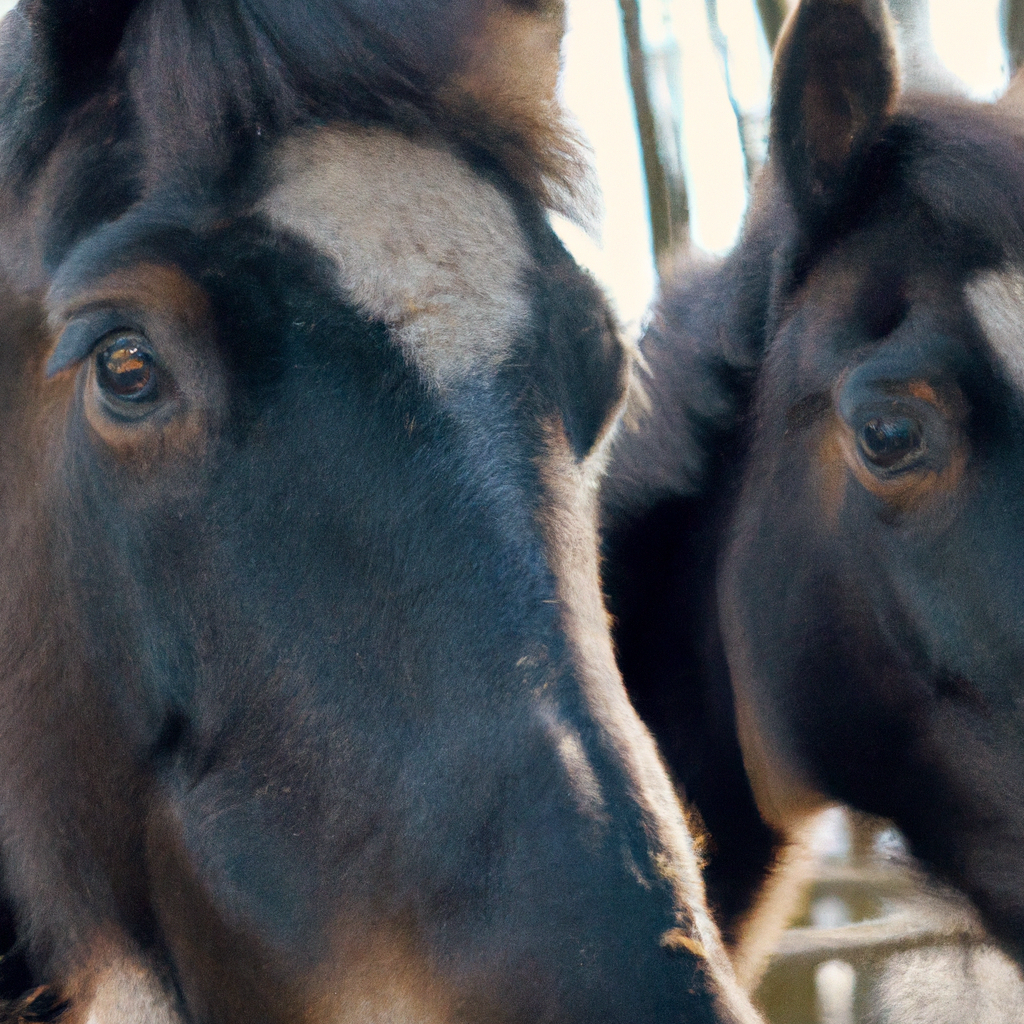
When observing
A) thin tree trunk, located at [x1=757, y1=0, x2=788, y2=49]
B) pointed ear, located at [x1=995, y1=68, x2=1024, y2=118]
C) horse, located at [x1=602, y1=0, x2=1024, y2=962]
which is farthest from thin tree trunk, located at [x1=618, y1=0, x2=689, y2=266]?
horse, located at [x1=602, y1=0, x2=1024, y2=962]

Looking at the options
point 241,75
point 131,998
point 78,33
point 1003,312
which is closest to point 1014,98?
point 1003,312

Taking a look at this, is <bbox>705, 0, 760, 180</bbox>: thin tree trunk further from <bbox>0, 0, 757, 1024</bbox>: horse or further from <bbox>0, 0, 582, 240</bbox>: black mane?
<bbox>0, 0, 757, 1024</bbox>: horse

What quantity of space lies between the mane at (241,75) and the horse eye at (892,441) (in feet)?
3.04

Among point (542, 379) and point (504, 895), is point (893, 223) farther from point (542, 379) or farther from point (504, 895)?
point (504, 895)

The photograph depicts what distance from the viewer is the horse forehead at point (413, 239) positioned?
154 centimetres

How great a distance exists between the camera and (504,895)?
126 cm

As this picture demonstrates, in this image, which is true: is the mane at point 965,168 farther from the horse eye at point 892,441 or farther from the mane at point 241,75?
the mane at point 241,75

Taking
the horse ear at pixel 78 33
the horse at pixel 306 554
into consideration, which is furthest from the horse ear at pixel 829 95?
the horse ear at pixel 78 33

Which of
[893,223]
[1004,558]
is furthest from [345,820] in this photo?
[893,223]

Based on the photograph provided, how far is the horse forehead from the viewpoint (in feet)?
5.07

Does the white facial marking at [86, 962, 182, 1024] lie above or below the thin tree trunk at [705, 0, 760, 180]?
above

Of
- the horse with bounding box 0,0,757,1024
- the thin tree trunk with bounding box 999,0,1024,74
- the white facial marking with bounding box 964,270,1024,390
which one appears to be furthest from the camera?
the thin tree trunk with bounding box 999,0,1024,74

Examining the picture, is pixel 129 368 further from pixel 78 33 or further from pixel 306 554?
pixel 78 33

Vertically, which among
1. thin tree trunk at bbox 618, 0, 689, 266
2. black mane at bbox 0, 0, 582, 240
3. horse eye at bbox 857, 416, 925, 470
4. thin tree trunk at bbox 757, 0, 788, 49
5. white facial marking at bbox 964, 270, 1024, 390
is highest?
black mane at bbox 0, 0, 582, 240
